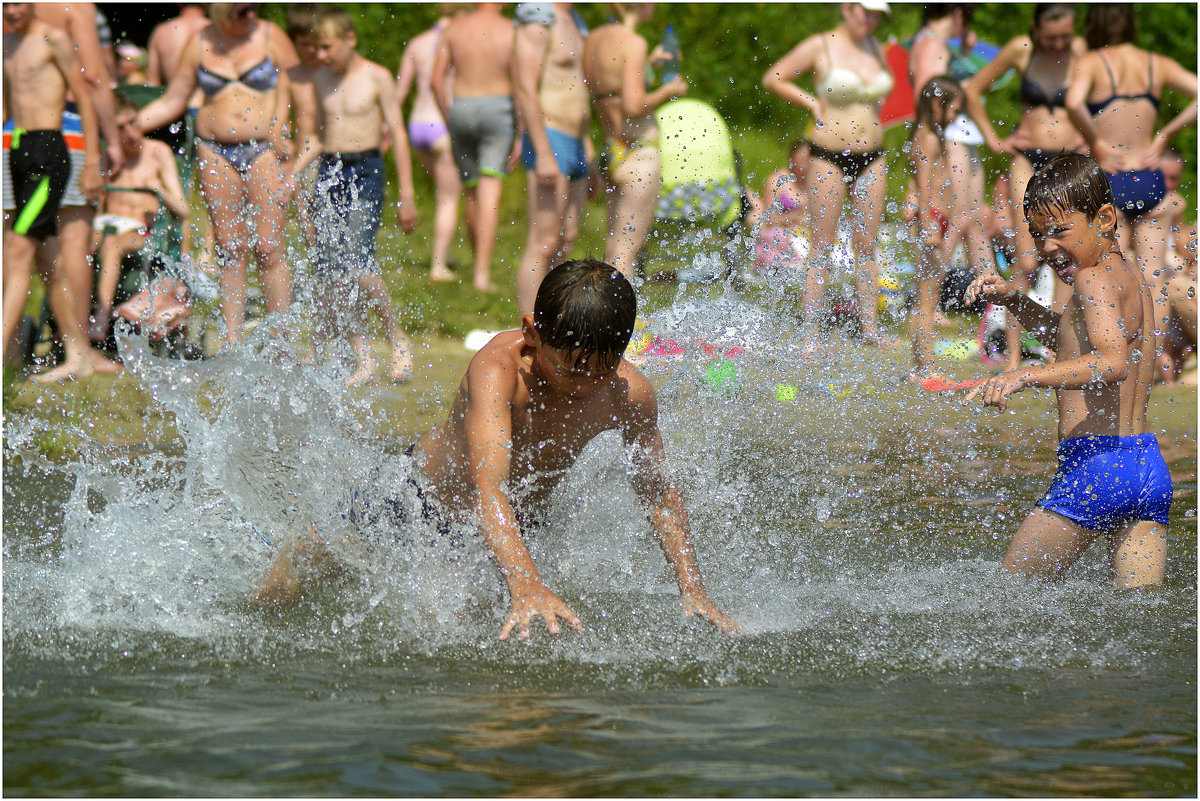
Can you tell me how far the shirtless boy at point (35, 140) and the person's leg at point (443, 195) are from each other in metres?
2.61

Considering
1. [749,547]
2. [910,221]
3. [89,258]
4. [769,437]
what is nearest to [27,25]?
[89,258]

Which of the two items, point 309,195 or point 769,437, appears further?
point 309,195

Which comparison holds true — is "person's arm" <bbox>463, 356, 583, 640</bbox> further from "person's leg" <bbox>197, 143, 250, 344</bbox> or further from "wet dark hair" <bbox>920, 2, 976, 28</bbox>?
"wet dark hair" <bbox>920, 2, 976, 28</bbox>

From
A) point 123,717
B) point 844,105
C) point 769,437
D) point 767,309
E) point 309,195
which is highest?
point 844,105

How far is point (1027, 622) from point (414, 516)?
1.86 metres

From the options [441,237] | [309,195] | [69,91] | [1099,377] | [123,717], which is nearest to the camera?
[123,717]

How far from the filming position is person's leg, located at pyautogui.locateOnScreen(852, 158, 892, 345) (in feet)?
26.3

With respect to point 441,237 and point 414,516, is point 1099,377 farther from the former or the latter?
point 441,237

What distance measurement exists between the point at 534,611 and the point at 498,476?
0.45 m

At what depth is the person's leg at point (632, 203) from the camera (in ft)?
25.3

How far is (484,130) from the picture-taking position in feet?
27.8

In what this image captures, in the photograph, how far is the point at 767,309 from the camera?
22.2 ft

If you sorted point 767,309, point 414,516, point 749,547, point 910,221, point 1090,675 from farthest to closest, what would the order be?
1. point 910,221
2. point 767,309
3. point 749,547
4. point 414,516
5. point 1090,675

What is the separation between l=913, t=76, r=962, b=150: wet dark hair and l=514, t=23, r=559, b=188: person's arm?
2.19 m
